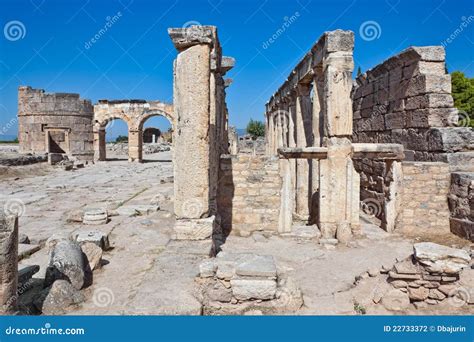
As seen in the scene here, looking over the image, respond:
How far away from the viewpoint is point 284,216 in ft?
27.5

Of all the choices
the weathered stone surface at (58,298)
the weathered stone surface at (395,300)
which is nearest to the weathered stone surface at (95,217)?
the weathered stone surface at (58,298)

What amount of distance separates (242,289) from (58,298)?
2080 millimetres

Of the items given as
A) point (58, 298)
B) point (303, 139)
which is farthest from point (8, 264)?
point (303, 139)

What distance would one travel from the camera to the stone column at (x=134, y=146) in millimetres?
26891

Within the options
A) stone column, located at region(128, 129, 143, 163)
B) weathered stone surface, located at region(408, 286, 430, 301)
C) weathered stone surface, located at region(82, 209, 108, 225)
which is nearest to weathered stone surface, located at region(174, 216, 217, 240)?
weathered stone surface, located at region(408, 286, 430, 301)

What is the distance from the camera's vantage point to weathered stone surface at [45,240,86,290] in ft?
14.3

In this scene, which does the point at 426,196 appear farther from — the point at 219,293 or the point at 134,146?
the point at 134,146

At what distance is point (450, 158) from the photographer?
343 inches

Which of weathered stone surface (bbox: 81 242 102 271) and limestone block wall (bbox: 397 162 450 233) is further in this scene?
limestone block wall (bbox: 397 162 450 233)

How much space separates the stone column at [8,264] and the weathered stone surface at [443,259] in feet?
14.9

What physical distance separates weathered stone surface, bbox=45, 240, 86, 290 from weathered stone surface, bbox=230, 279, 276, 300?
204 cm

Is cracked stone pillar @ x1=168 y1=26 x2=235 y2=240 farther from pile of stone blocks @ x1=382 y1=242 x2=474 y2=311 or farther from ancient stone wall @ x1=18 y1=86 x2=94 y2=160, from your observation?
ancient stone wall @ x1=18 y1=86 x2=94 y2=160

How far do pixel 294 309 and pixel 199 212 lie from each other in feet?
7.42

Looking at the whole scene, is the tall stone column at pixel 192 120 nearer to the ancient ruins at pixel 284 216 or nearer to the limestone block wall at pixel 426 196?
the ancient ruins at pixel 284 216
